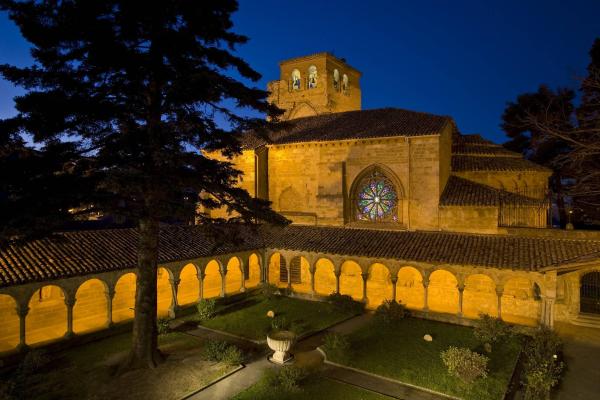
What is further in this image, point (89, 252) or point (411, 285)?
point (411, 285)

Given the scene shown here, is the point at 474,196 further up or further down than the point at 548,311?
further up

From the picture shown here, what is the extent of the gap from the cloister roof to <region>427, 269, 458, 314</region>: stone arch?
269cm

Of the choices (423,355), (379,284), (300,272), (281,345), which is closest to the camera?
(281,345)

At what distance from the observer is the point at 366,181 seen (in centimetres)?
2320

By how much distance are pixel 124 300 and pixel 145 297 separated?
33.7 ft

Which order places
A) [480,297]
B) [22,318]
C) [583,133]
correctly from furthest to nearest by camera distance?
[480,297] → [583,133] → [22,318]

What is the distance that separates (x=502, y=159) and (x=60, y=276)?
24566 mm

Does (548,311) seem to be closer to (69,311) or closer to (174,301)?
(174,301)

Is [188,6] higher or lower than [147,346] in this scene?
higher

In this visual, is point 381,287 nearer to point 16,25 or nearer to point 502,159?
point 502,159

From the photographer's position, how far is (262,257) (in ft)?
75.9

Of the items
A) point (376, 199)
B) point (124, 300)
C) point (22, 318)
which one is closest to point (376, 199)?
point (376, 199)

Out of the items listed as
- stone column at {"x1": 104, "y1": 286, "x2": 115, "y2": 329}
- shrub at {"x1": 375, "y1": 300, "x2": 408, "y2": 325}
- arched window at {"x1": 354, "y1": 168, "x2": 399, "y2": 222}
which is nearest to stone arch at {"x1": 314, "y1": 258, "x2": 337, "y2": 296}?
arched window at {"x1": 354, "y1": 168, "x2": 399, "y2": 222}

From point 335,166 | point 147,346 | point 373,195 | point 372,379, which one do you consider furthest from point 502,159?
point 147,346
